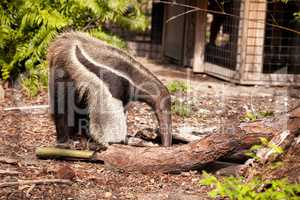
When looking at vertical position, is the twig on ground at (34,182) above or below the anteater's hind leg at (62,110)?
below

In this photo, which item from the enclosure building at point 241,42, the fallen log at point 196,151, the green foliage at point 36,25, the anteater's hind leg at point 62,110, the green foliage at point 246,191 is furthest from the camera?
the enclosure building at point 241,42

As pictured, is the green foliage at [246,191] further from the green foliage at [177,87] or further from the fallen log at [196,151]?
the green foliage at [177,87]

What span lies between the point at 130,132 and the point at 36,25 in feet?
9.96

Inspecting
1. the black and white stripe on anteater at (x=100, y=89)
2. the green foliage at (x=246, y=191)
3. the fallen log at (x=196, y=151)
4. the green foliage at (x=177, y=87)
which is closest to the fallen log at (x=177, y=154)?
the fallen log at (x=196, y=151)

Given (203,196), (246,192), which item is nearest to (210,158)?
(203,196)

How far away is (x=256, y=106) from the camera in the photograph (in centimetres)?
882

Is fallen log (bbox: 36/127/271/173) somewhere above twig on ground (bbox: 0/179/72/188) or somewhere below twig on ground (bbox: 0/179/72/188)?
above

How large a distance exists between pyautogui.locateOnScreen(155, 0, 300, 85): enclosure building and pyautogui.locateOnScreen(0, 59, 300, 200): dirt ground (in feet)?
0.88

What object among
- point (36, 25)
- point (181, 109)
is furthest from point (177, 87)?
point (36, 25)

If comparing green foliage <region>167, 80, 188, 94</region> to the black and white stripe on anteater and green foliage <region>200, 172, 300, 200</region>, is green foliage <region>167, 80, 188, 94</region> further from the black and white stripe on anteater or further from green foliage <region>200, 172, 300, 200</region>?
green foliage <region>200, 172, 300, 200</region>

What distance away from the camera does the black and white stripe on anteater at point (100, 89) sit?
6.29 m

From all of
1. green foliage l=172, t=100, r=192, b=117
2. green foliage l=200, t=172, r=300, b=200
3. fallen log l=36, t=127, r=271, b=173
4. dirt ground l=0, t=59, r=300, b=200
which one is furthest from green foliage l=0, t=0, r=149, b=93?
green foliage l=200, t=172, r=300, b=200

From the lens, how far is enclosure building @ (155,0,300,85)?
10039 millimetres

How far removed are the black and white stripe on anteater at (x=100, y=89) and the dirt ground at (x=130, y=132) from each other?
56cm
